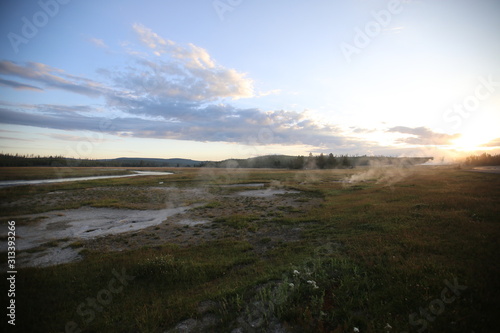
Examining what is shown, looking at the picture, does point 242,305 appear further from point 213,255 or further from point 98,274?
point 98,274

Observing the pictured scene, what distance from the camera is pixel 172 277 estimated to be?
11117 millimetres

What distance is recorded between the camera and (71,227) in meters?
21.7

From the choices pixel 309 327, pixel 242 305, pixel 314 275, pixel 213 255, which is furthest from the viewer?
pixel 213 255

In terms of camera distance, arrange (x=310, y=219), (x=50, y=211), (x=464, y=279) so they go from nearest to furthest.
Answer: (x=464, y=279)
(x=310, y=219)
(x=50, y=211)

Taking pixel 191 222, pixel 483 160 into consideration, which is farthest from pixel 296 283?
pixel 483 160

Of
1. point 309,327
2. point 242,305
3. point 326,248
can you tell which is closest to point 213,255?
point 242,305

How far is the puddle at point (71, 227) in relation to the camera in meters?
14.9

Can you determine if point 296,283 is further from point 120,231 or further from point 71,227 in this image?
point 71,227

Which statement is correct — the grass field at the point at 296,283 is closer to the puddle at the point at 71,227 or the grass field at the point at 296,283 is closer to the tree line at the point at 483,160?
the puddle at the point at 71,227

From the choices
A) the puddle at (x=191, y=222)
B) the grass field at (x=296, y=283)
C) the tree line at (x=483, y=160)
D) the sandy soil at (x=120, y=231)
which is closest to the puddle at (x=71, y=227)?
the sandy soil at (x=120, y=231)

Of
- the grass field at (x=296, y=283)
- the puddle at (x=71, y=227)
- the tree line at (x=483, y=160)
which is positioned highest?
the tree line at (x=483, y=160)

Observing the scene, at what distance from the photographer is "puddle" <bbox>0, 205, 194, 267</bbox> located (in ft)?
48.7

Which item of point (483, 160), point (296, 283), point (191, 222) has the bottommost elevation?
point (191, 222)

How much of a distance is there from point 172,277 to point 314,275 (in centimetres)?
732
